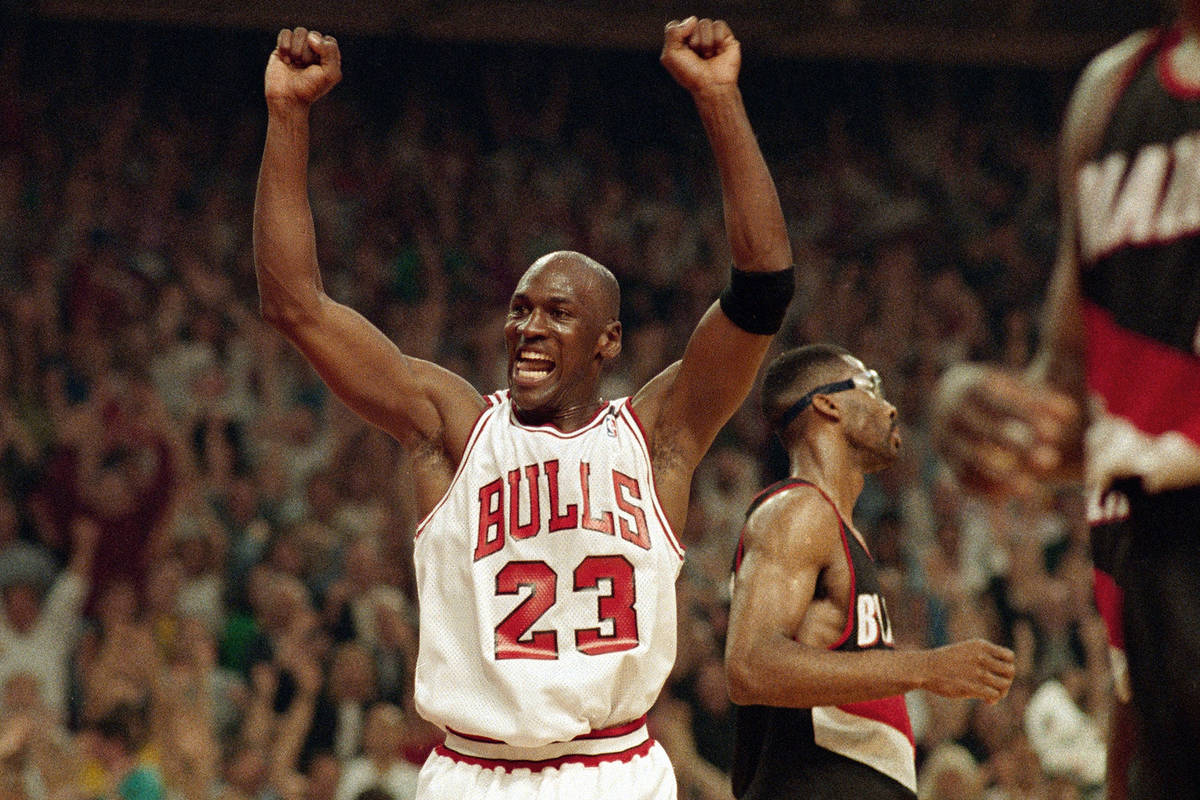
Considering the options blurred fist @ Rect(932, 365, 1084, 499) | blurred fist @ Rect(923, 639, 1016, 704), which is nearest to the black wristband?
blurred fist @ Rect(923, 639, 1016, 704)

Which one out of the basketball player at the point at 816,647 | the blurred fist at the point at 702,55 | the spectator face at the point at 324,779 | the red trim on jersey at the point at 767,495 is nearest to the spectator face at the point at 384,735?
the spectator face at the point at 324,779

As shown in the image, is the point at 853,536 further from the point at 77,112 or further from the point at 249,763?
the point at 77,112

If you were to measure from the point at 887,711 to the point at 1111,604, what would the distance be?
6.66ft

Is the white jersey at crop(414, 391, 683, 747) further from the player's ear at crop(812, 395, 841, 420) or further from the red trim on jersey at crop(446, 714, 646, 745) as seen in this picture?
the player's ear at crop(812, 395, 841, 420)

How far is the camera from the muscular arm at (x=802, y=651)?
2924 mm

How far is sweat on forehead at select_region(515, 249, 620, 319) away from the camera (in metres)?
3.70

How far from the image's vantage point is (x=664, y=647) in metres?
3.47

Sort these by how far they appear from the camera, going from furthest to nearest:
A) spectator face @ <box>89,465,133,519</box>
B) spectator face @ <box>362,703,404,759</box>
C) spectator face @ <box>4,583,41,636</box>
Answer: spectator face @ <box>89,465,133,519</box> < spectator face @ <box>4,583,41,636</box> < spectator face @ <box>362,703,404,759</box>

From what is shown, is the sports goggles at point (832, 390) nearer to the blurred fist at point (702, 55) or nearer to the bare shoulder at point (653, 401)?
the bare shoulder at point (653, 401)

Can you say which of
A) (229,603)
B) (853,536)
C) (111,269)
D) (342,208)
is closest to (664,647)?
(853,536)

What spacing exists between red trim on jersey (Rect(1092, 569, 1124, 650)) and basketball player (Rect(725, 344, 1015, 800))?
1393 millimetres

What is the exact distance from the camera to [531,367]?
12.0ft

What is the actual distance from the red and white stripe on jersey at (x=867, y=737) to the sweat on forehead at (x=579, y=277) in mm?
1181

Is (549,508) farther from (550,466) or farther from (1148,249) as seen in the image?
(1148,249)
